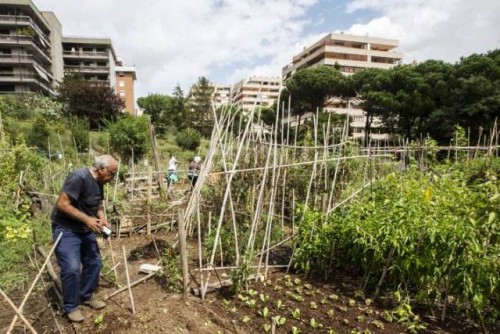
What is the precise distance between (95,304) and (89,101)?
25833mm

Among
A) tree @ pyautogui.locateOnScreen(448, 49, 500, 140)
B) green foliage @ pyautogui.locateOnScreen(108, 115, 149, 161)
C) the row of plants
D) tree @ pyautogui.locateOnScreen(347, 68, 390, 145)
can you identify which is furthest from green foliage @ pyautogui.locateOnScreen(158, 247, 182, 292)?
tree @ pyautogui.locateOnScreen(347, 68, 390, 145)

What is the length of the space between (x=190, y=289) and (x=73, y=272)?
3.57ft

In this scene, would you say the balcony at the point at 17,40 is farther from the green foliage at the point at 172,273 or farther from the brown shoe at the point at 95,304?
the brown shoe at the point at 95,304

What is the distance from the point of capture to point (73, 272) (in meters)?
2.86

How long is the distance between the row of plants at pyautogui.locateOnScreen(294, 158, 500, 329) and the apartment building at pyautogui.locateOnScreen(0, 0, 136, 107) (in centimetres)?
3427

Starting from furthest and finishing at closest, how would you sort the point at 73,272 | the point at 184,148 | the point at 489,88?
the point at 184,148 < the point at 489,88 < the point at 73,272

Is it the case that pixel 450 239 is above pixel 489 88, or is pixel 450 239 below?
below

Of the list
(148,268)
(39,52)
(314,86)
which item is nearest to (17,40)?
(39,52)

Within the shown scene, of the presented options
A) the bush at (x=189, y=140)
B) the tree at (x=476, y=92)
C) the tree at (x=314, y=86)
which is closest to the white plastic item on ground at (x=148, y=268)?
the bush at (x=189, y=140)

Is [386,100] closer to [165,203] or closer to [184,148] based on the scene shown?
[184,148]

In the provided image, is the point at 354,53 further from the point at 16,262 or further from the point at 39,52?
the point at 16,262

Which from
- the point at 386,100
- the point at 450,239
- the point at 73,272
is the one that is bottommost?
the point at 73,272

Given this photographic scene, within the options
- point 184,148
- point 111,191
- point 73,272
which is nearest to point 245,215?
point 73,272

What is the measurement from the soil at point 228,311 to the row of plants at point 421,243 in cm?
25
